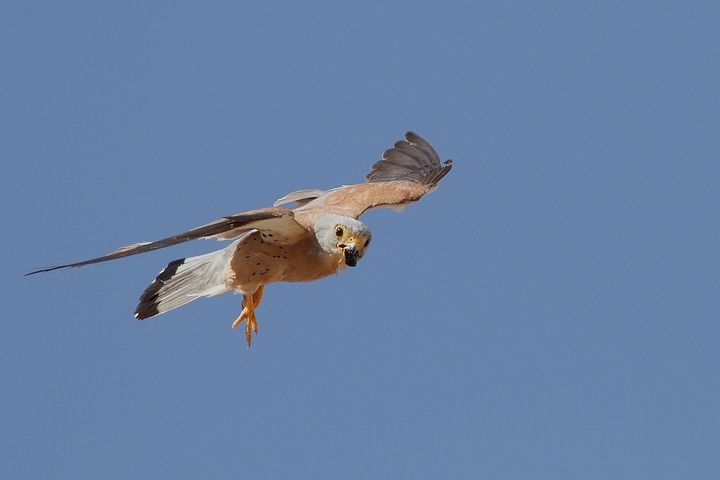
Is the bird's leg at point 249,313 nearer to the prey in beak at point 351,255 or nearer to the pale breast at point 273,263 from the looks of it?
the pale breast at point 273,263

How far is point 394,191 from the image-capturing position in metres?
10.7

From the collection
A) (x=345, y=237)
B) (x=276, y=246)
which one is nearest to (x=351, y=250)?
(x=345, y=237)

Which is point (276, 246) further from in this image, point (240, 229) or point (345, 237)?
point (345, 237)

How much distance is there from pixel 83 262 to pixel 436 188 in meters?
5.42

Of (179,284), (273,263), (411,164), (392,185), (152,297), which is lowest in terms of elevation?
(152,297)

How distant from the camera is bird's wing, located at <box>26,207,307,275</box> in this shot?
756 cm

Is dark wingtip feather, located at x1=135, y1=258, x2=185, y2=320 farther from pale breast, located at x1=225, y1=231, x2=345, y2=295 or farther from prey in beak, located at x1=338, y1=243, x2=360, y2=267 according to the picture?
prey in beak, located at x1=338, y1=243, x2=360, y2=267

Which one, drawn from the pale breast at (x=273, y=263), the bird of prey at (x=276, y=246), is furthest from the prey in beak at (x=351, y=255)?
the pale breast at (x=273, y=263)

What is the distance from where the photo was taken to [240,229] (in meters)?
8.92

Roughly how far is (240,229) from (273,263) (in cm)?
60

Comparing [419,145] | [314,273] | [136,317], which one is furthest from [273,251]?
[419,145]

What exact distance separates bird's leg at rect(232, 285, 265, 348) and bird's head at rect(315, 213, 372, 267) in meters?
1.26

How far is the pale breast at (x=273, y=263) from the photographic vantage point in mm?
9234

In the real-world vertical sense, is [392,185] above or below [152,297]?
above
